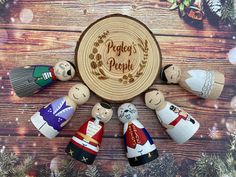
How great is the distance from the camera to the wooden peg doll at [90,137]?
0.84 m

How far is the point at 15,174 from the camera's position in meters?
0.89

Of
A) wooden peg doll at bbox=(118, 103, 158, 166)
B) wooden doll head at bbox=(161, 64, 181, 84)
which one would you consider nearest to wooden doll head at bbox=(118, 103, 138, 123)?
wooden peg doll at bbox=(118, 103, 158, 166)

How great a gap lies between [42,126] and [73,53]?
199mm

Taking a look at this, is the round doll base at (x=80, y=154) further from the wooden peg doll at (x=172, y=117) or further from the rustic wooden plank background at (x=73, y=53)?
the wooden peg doll at (x=172, y=117)

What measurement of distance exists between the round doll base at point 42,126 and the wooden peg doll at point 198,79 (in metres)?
0.30

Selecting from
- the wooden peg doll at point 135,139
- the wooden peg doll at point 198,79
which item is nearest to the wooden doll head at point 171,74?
the wooden peg doll at point 198,79

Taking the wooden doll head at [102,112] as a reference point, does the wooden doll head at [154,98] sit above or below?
above

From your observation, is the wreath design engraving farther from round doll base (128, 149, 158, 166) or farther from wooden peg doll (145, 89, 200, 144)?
round doll base (128, 149, 158, 166)

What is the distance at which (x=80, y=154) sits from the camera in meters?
0.84

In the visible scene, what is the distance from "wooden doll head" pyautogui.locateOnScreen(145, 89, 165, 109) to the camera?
2.90 ft

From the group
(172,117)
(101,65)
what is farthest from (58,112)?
(172,117)

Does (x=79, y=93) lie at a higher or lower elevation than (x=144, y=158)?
higher

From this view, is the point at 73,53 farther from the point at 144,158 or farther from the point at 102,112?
the point at 144,158

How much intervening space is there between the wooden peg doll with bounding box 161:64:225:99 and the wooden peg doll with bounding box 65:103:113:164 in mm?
171
